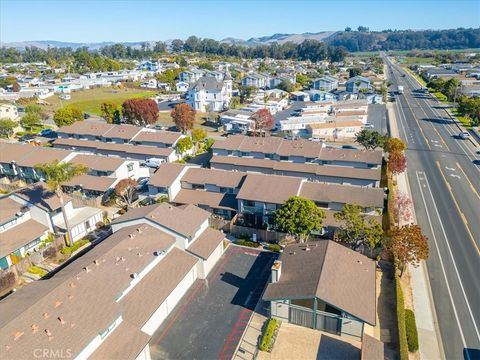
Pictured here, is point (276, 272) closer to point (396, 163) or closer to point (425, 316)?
point (425, 316)

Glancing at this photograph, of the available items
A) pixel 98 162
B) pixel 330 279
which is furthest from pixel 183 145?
pixel 330 279

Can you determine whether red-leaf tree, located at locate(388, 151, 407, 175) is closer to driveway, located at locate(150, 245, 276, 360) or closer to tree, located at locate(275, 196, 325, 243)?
tree, located at locate(275, 196, 325, 243)

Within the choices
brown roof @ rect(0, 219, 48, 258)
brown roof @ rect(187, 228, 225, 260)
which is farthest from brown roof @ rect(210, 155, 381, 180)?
brown roof @ rect(0, 219, 48, 258)

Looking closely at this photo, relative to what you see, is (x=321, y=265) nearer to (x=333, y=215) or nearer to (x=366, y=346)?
(x=366, y=346)

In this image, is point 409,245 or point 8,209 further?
point 8,209

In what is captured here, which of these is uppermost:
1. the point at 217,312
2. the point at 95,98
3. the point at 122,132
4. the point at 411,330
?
the point at 122,132

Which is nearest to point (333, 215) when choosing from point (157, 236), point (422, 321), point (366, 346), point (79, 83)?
point (422, 321)

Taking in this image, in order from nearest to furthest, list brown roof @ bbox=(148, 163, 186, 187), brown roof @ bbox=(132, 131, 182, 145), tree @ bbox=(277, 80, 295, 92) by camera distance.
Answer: brown roof @ bbox=(148, 163, 186, 187) → brown roof @ bbox=(132, 131, 182, 145) → tree @ bbox=(277, 80, 295, 92)
